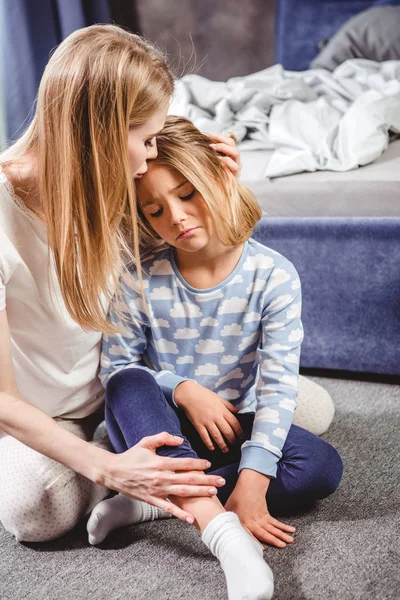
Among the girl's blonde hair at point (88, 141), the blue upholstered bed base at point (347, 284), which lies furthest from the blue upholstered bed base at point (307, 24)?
the girl's blonde hair at point (88, 141)

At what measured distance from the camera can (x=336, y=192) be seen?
1531 mm

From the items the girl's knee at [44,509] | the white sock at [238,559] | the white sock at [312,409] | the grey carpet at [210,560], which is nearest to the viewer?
the white sock at [238,559]

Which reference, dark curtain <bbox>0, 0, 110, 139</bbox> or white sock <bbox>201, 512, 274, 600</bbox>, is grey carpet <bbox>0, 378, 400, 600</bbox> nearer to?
white sock <bbox>201, 512, 274, 600</bbox>

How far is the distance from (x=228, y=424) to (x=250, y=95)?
1231 millimetres

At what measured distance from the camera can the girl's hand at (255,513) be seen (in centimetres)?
102

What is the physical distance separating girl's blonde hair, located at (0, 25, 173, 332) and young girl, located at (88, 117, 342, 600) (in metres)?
0.10

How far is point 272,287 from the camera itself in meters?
1.12

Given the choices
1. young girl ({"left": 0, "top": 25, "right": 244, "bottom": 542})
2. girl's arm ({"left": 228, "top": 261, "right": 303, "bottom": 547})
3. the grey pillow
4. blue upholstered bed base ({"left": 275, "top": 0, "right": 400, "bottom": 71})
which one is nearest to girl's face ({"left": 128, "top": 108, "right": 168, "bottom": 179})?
young girl ({"left": 0, "top": 25, "right": 244, "bottom": 542})

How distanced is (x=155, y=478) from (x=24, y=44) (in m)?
1.94

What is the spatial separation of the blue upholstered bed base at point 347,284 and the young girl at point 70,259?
0.43 m

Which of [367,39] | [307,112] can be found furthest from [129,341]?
[367,39]

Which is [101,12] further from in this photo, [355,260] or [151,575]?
[151,575]

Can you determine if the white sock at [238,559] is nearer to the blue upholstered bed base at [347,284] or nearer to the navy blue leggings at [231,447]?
the navy blue leggings at [231,447]

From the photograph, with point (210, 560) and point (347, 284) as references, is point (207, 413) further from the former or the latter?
point (347, 284)
